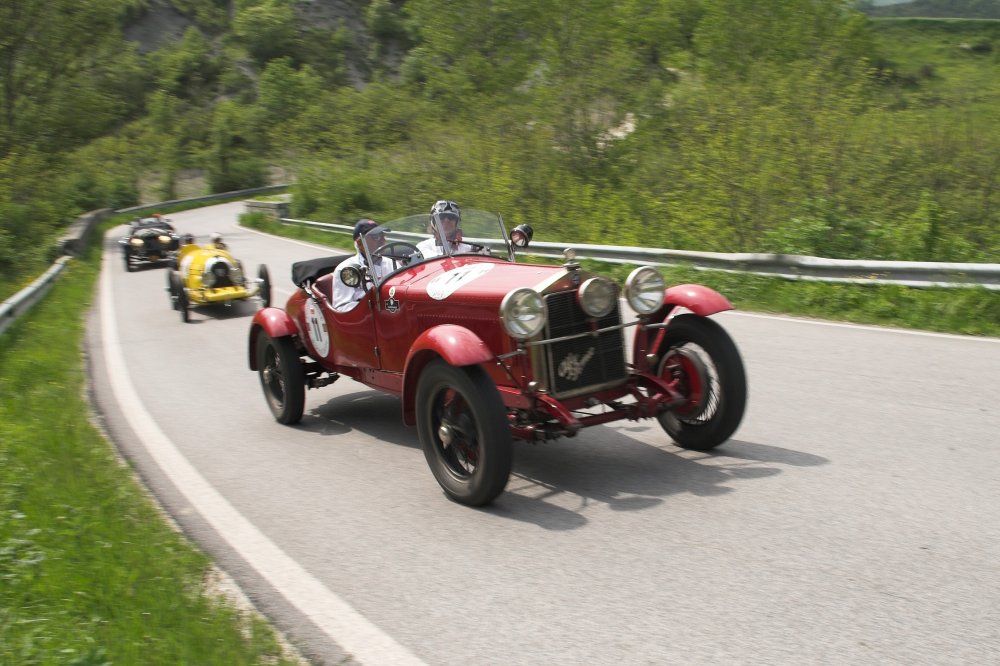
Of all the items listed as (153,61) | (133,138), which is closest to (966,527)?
(133,138)

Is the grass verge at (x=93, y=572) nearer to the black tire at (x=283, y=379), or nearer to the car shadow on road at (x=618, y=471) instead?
the black tire at (x=283, y=379)

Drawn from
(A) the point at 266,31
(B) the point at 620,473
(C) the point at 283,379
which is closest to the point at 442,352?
(B) the point at 620,473

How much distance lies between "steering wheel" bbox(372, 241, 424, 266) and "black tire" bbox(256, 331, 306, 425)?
1353 mm

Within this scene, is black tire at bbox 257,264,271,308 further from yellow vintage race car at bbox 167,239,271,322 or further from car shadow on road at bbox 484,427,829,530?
car shadow on road at bbox 484,427,829,530

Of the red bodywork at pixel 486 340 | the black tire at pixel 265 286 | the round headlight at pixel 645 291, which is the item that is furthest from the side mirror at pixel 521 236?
the black tire at pixel 265 286

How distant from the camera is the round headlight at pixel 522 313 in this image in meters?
5.17

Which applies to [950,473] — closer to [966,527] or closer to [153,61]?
[966,527]

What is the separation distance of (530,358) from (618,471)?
92 centimetres

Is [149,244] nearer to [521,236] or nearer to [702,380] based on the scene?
[521,236]

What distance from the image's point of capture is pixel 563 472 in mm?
5758

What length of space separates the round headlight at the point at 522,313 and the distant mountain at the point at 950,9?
89.7m

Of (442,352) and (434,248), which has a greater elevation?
(434,248)

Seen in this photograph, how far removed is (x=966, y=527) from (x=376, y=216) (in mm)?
26408

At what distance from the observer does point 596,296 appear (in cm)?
552
